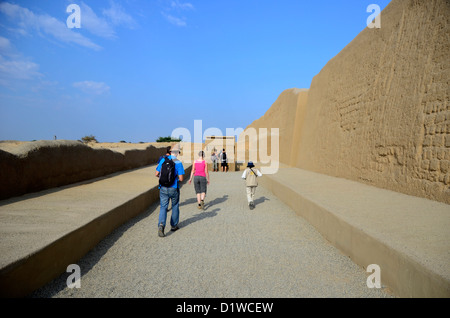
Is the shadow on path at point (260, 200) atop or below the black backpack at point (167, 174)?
below

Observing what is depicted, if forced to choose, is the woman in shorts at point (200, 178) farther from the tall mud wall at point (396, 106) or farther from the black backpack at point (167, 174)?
the tall mud wall at point (396, 106)

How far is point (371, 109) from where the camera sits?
30.1 feet

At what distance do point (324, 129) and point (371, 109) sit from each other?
4.41m

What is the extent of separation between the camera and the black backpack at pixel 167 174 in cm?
542

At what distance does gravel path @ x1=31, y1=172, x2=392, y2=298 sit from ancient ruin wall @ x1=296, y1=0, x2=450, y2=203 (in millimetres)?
2837

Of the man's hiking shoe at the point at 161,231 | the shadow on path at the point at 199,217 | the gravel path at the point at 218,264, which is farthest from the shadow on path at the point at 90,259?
the shadow on path at the point at 199,217

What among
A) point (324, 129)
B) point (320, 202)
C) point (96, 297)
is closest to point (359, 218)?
point (320, 202)

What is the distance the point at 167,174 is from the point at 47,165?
4016 mm

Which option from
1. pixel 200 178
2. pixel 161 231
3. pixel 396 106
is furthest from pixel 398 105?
pixel 161 231

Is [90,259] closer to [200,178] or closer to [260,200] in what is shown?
[200,178]

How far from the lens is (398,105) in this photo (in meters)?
7.69

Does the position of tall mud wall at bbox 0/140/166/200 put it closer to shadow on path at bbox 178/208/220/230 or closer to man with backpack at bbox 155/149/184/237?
man with backpack at bbox 155/149/184/237

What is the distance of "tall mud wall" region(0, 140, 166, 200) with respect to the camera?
6.22 m

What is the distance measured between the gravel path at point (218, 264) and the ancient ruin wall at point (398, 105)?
2837mm
